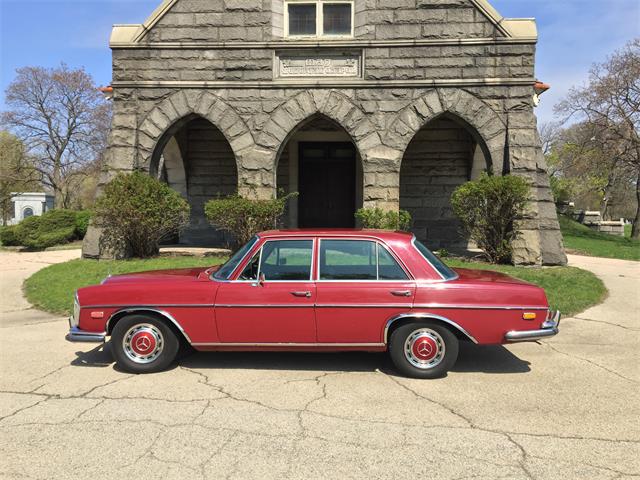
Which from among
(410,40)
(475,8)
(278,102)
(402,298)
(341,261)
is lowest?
(402,298)

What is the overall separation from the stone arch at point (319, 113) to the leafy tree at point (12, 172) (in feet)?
102

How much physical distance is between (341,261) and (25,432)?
9.43 ft

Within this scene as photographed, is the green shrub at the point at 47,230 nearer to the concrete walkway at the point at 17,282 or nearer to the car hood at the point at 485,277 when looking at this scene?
the concrete walkway at the point at 17,282

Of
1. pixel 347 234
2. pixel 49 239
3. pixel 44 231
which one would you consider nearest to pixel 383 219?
pixel 347 234

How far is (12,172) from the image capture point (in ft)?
114

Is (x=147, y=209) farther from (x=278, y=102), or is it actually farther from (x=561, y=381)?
(x=561, y=381)

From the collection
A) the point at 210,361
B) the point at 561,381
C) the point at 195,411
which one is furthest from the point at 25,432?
the point at 561,381

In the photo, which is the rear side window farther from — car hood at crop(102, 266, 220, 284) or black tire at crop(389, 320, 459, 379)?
car hood at crop(102, 266, 220, 284)

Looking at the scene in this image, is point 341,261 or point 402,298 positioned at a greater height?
point 341,261

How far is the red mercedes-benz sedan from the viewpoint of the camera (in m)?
4.47

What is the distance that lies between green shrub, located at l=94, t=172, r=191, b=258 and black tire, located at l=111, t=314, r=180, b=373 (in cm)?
577

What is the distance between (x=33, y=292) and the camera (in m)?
8.67

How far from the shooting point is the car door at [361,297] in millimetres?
4492

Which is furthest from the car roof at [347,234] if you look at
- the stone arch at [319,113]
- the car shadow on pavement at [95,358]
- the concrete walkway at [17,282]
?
the stone arch at [319,113]
